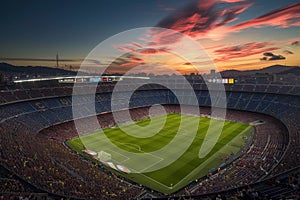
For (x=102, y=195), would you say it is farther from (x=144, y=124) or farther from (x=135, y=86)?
(x=135, y=86)

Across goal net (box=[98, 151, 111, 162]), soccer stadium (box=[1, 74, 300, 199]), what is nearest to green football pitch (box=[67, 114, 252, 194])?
soccer stadium (box=[1, 74, 300, 199])

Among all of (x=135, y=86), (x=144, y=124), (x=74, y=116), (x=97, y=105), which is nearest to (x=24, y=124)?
(x=74, y=116)

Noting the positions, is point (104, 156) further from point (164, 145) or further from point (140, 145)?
point (164, 145)

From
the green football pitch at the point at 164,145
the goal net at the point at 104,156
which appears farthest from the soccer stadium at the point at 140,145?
the goal net at the point at 104,156

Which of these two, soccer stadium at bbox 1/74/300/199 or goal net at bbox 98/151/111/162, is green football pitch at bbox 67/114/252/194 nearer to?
soccer stadium at bbox 1/74/300/199

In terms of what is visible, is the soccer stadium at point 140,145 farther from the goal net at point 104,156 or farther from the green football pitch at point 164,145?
the goal net at point 104,156

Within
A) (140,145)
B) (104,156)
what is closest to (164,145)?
(140,145)

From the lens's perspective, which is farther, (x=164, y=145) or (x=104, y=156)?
(x=164, y=145)

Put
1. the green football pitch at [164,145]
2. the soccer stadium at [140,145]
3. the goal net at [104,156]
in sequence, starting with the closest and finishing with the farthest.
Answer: the soccer stadium at [140,145] < the green football pitch at [164,145] < the goal net at [104,156]
